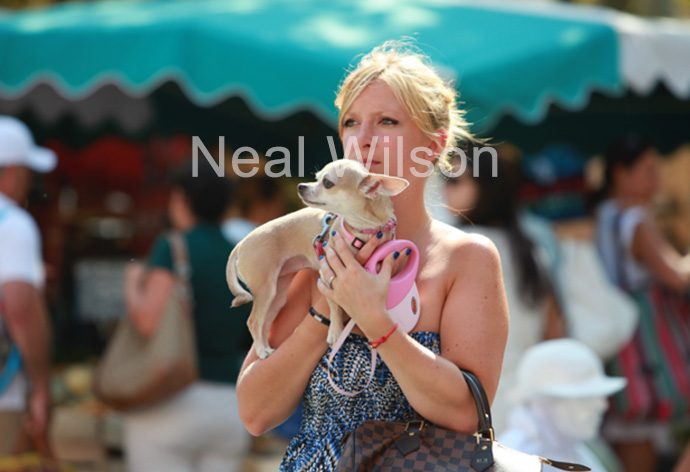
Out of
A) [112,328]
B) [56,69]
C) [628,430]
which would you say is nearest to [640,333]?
[628,430]

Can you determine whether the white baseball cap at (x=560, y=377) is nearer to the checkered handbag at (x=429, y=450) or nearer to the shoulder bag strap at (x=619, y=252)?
the checkered handbag at (x=429, y=450)

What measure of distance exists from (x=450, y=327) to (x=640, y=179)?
4.21m

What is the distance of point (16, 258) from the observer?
3.87 metres

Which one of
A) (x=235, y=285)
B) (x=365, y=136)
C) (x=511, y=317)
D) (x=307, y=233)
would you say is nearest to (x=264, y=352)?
(x=235, y=285)

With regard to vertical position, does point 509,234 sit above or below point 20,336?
above

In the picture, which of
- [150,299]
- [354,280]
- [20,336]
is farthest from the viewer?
[150,299]

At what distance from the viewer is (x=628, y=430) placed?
5105mm

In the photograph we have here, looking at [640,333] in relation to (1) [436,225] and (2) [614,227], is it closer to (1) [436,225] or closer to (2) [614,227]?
(2) [614,227]

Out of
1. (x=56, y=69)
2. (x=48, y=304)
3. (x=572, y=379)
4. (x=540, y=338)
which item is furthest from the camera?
(x=48, y=304)

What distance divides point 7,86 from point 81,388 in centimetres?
271

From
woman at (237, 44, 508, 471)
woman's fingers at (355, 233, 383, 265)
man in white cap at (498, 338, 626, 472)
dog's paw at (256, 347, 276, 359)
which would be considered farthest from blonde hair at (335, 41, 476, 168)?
man in white cap at (498, 338, 626, 472)

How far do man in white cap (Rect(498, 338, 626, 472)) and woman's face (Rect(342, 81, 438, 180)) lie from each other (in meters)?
1.80

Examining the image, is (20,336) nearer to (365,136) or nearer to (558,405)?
(558,405)

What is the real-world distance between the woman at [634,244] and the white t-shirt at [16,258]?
11.4ft
